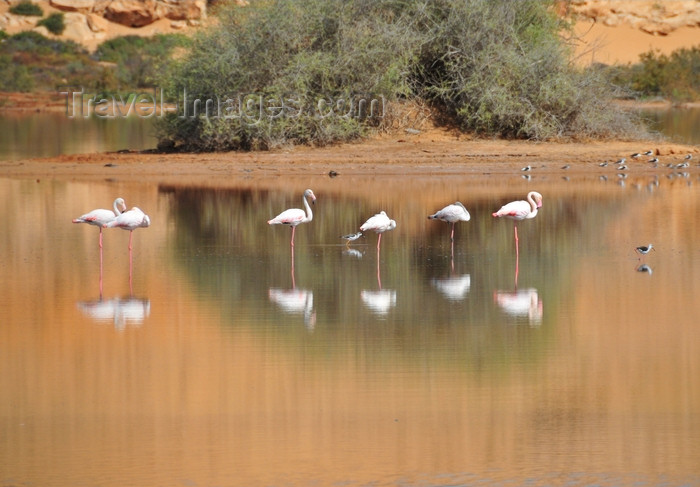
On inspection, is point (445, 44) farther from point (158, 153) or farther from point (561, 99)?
point (158, 153)

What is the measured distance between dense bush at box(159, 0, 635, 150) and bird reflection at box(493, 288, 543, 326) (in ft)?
48.2

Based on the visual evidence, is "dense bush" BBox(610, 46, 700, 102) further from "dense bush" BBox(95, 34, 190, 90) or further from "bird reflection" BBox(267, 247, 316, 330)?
"bird reflection" BBox(267, 247, 316, 330)

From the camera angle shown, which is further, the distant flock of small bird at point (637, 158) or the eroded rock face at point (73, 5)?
the eroded rock face at point (73, 5)

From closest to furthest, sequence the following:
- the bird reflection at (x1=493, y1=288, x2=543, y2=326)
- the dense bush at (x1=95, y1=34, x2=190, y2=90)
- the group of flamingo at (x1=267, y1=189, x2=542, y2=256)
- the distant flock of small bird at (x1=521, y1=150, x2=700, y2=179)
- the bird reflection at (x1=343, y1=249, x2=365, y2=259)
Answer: the bird reflection at (x1=493, y1=288, x2=543, y2=326)
the bird reflection at (x1=343, y1=249, x2=365, y2=259)
the group of flamingo at (x1=267, y1=189, x2=542, y2=256)
the distant flock of small bird at (x1=521, y1=150, x2=700, y2=179)
the dense bush at (x1=95, y1=34, x2=190, y2=90)

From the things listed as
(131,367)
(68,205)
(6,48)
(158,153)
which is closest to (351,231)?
(68,205)

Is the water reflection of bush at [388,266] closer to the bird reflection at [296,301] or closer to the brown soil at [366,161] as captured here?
the bird reflection at [296,301]

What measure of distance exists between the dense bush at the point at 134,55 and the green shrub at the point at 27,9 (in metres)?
5.50

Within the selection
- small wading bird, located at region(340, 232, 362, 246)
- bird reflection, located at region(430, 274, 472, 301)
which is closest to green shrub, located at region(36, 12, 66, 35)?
small wading bird, located at region(340, 232, 362, 246)

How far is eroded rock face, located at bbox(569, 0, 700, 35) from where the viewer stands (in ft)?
259

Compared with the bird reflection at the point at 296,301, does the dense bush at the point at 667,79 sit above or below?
above

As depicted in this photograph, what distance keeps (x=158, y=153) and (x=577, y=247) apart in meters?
13.9

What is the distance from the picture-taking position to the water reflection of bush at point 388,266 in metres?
10.6

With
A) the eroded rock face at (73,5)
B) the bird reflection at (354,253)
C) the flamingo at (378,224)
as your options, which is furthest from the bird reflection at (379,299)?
the eroded rock face at (73,5)

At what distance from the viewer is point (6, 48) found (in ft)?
220
